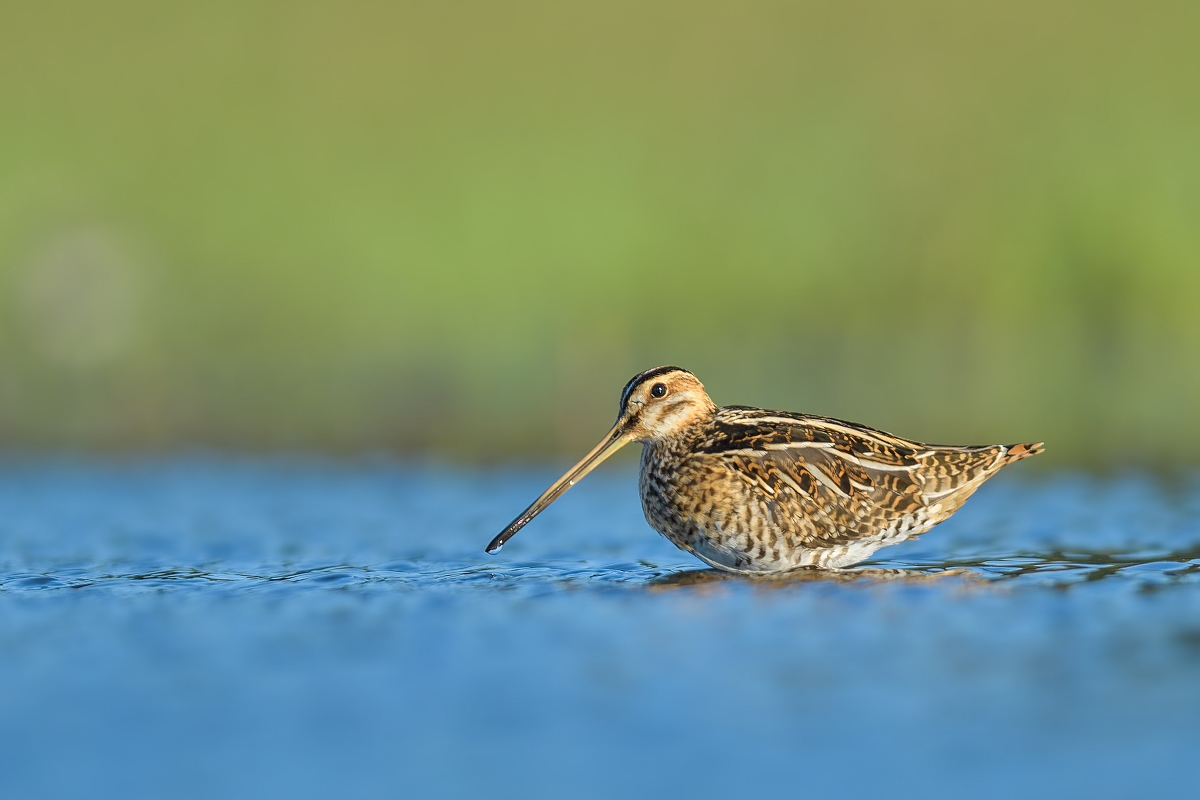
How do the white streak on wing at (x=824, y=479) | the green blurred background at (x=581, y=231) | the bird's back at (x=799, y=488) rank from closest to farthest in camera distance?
the bird's back at (x=799, y=488)
the white streak on wing at (x=824, y=479)
the green blurred background at (x=581, y=231)

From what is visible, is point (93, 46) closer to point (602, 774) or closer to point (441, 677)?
point (441, 677)

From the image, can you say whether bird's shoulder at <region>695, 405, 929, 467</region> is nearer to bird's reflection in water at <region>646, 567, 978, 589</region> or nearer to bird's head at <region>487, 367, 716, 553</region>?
bird's head at <region>487, 367, 716, 553</region>

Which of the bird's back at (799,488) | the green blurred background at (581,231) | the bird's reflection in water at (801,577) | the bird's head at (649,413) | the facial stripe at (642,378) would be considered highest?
the green blurred background at (581,231)

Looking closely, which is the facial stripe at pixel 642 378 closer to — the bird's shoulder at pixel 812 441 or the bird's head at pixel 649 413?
the bird's head at pixel 649 413

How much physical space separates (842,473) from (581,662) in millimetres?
2728

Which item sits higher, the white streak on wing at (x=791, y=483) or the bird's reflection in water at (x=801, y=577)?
the white streak on wing at (x=791, y=483)

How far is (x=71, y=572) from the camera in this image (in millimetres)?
8133

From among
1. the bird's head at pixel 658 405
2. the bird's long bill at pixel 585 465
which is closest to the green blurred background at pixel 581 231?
the bird's long bill at pixel 585 465

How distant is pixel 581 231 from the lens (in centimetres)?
1544

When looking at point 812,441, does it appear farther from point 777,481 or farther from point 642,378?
point 642,378

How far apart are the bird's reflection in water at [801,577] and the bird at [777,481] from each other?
128mm

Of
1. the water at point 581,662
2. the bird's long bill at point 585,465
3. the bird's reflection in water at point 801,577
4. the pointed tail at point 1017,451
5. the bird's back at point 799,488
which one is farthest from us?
the bird's long bill at point 585,465

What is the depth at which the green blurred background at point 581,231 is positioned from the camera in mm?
14016

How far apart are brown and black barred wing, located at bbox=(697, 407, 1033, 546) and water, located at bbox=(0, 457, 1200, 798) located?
1.00ft
